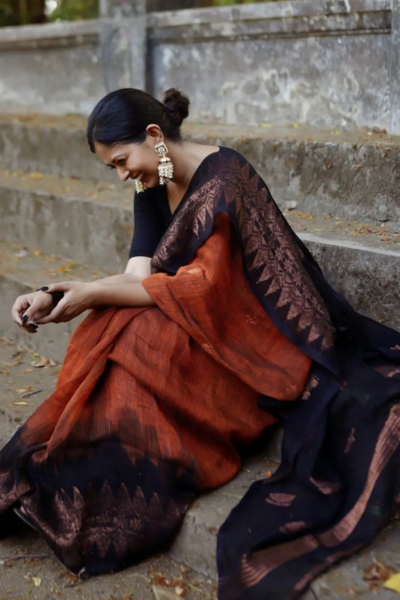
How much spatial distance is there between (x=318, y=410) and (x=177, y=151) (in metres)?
1.10

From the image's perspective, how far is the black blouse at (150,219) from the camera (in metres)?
3.31

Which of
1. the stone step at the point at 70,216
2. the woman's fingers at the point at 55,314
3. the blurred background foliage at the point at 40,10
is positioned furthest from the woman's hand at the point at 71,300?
the blurred background foliage at the point at 40,10

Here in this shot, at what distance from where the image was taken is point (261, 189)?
3.04 m


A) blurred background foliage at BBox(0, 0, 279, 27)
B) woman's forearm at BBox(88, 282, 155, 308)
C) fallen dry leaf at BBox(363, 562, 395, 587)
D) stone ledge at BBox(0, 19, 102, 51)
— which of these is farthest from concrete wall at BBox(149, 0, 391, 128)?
blurred background foliage at BBox(0, 0, 279, 27)

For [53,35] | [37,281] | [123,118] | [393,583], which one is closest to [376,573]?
[393,583]

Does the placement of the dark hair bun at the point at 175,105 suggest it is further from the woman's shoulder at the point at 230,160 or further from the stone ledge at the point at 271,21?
the stone ledge at the point at 271,21

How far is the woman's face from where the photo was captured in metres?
2.93

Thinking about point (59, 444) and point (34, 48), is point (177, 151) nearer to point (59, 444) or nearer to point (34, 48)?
point (59, 444)

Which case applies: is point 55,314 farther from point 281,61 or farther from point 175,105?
point 281,61

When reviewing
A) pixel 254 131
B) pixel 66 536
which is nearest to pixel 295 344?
pixel 66 536

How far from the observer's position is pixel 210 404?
2.86 m

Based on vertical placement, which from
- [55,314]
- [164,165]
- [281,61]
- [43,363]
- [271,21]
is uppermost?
[271,21]

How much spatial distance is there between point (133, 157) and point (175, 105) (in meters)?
0.29

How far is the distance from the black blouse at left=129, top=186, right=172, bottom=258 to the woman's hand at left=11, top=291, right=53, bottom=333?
504mm
